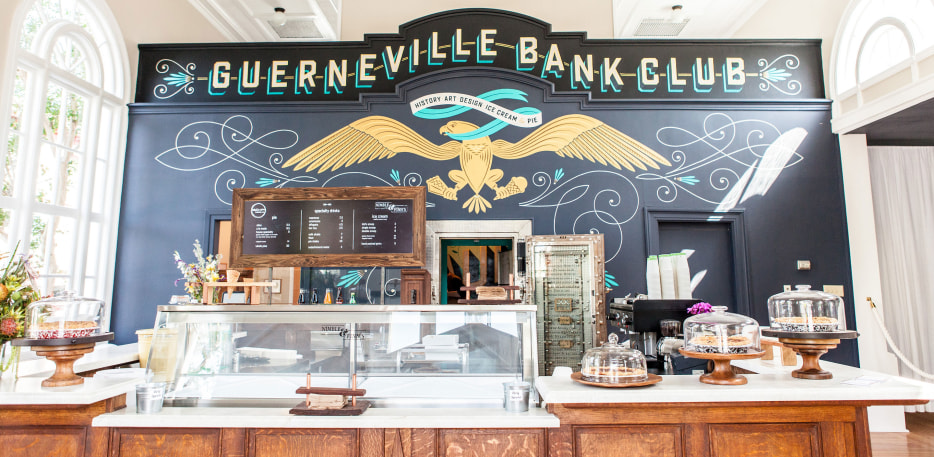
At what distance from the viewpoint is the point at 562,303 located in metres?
5.03

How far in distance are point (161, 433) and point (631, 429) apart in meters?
2.06

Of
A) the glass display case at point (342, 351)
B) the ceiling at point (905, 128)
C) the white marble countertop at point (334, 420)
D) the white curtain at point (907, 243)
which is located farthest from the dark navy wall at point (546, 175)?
the white marble countertop at point (334, 420)

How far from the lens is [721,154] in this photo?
536 cm

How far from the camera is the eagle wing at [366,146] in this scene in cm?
539

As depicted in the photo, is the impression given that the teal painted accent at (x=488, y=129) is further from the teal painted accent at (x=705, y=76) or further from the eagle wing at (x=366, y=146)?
the teal painted accent at (x=705, y=76)

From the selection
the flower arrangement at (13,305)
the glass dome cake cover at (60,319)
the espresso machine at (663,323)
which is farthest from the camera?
the espresso machine at (663,323)

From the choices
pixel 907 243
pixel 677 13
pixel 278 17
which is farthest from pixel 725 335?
pixel 278 17

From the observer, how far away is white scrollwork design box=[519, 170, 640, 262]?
5.26 m

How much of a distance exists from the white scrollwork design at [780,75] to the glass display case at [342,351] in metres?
4.80

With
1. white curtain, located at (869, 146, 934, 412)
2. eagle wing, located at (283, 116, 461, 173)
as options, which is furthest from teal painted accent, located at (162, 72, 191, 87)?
white curtain, located at (869, 146, 934, 412)

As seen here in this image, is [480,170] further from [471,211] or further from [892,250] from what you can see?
[892,250]

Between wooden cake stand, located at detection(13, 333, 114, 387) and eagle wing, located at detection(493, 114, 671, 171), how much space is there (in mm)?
3953

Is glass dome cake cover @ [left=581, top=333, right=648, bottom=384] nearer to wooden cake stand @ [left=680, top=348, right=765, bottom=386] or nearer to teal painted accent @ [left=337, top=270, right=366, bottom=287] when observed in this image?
wooden cake stand @ [left=680, top=348, right=765, bottom=386]

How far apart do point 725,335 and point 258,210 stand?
3817mm
